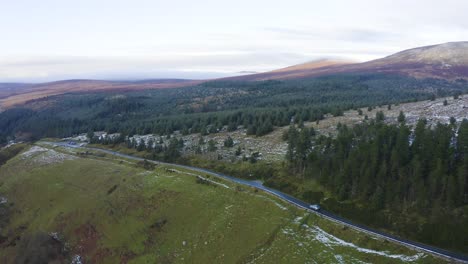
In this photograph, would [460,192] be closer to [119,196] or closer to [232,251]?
[232,251]

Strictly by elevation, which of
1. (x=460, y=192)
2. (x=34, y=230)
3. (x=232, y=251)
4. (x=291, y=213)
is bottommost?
(x=34, y=230)

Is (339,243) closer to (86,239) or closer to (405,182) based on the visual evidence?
(405,182)

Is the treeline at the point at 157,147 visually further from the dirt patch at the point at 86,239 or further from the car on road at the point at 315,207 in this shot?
the car on road at the point at 315,207

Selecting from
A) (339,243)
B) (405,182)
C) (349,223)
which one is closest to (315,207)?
(349,223)

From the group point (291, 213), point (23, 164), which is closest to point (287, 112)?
point (291, 213)

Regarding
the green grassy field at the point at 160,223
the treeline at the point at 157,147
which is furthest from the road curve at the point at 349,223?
the treeline at the point at 157,147

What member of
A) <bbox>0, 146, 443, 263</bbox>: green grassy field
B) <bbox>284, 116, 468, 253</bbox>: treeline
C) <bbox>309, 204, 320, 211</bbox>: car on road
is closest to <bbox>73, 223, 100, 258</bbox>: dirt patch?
<bbox>0, 146, 443, 263</bbox>: green grassy field

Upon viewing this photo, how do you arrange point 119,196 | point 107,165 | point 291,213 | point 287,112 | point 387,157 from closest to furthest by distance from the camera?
point 291,213 < point 387,157 < point 119,196 < point 107,165 < point 287,112
